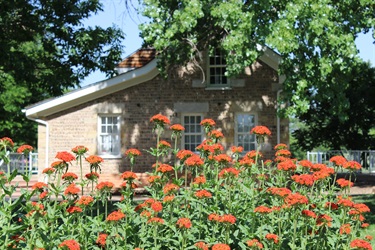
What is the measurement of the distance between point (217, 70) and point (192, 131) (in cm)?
245

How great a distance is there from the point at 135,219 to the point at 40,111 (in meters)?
16.5

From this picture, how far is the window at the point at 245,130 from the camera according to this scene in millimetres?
21953

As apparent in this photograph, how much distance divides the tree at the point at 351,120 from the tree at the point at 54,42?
42.4 ft

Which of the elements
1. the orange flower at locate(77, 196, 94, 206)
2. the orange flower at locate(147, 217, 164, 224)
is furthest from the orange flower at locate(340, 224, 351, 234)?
the orange flower at locate(77, 196, 94, 206)

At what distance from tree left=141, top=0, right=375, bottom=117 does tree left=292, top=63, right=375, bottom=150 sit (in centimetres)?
954

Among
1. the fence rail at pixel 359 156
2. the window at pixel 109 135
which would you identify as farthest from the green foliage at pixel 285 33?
the fence rail at pixel 359 156

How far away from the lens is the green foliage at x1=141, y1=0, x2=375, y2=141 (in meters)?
17.4

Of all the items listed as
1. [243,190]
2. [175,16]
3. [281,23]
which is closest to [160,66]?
[175,16]

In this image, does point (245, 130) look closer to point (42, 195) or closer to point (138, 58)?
point (138, 58)

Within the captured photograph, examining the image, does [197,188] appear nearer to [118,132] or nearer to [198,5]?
[198,5]

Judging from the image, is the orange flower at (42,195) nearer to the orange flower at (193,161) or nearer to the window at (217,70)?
the orange flower at (193,161)

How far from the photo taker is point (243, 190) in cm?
661

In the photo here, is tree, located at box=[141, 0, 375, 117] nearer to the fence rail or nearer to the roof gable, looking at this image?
the roof gable

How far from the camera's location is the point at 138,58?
80.0 ft
